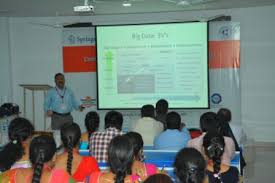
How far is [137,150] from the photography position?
3412 mm

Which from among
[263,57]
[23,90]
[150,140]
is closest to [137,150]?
[150,140]

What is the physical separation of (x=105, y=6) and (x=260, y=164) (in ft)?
13.0

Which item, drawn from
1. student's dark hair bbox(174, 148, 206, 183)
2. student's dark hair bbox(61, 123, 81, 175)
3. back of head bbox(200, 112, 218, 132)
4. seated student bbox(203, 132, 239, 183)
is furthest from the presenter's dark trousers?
student's dark hair bbox(174, 148, 206, 183)

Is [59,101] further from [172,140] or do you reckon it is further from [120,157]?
[120,157]

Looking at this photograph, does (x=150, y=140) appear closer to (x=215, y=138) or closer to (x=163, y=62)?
(x=215, y=138)

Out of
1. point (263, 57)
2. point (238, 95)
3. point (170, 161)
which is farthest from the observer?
point (263, 57)

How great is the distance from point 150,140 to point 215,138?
8.58 feet

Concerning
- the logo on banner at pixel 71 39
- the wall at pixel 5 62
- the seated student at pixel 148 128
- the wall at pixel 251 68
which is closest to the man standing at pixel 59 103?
the wall at pixel 251 68

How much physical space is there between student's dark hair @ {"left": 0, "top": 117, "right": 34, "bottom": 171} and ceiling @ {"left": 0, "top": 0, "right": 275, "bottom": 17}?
13.9 feet

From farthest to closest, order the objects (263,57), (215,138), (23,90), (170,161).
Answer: (23,90) < (263,57) < (170,161) < (215,138)

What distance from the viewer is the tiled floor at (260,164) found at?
20.6 feet

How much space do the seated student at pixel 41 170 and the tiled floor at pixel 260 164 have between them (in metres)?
4.16

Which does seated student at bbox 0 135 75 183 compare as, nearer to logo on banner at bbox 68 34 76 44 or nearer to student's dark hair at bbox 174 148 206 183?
student's dark hair at bbox 174 148 206 183

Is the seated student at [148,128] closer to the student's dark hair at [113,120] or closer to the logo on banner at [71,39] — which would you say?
the student's dark hair at [113,120]
